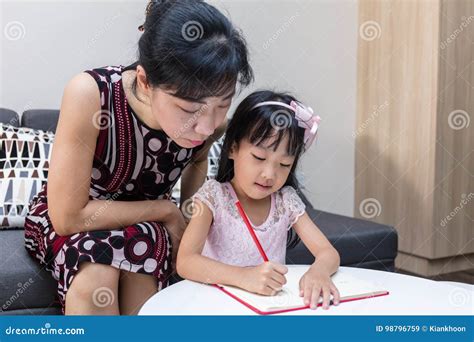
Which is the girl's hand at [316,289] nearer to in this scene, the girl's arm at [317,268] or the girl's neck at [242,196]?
the girl's arm at [317,268]

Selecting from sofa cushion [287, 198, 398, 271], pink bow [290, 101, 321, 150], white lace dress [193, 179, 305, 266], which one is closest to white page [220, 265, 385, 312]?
white lace dress [193, 179, 305, 266]

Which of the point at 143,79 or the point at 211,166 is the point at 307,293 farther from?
the point at 211,166

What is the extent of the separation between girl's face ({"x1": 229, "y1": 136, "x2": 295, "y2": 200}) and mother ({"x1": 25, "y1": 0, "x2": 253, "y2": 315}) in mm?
131

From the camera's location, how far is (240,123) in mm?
1309

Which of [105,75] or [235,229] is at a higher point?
Result: [105,75]

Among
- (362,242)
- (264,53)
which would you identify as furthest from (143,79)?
(264,53)

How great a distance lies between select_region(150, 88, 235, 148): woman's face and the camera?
1.09 meters

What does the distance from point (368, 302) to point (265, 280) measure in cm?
17

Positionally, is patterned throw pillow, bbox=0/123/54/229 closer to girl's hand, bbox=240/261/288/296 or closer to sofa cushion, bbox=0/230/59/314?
sofa cushion, bbox=0/230/59/314

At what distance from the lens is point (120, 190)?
51.9 inches
